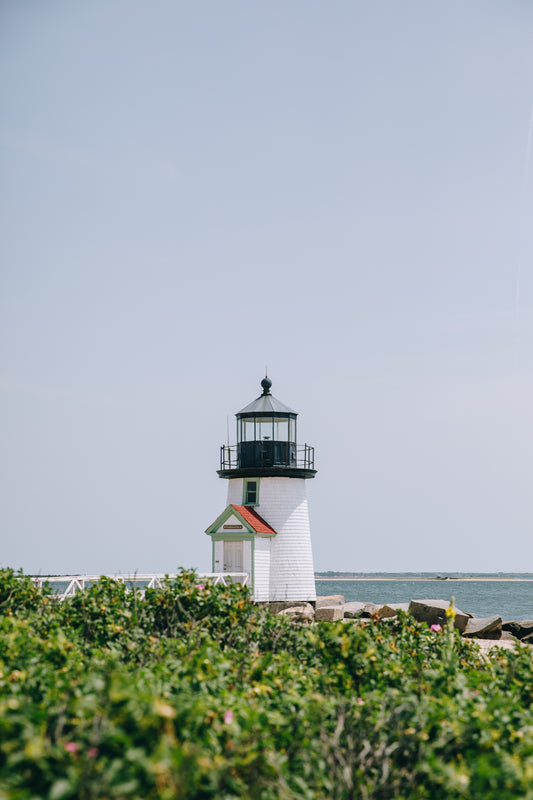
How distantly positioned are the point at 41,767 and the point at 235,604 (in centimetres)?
787

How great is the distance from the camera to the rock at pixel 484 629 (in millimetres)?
35188

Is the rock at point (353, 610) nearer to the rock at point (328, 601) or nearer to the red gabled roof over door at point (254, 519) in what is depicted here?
the rock at point (328, 601)

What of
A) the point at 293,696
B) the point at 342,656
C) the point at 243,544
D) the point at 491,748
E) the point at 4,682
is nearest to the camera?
the point at 491,748

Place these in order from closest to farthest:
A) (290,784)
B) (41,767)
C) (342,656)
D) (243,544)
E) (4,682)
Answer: (41,767) < (290,784) < (4,682) < (342,656) < (243,544)

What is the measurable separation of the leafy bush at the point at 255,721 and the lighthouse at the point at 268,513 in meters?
19.8

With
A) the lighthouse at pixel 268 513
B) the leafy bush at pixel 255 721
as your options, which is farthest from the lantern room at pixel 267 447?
the leafy bush at pixel 255 721

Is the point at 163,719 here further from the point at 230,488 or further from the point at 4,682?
the point at 230,488

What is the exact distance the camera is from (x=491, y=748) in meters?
6.36

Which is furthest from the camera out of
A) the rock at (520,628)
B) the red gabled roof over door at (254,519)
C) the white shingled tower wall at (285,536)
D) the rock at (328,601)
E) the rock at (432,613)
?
the rock at (520,628)

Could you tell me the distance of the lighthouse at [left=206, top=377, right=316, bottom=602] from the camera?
31.5 metres

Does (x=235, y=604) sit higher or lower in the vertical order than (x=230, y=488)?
lower

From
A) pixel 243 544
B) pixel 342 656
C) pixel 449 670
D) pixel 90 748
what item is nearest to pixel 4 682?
pixel 90 748

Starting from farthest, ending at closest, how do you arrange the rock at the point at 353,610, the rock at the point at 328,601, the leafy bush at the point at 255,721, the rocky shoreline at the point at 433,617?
the rock at the point at 353,610, the rock at the point at 328,601, the rocky shoreline at the point at 433,617, the leafy bush at the point at 255,721

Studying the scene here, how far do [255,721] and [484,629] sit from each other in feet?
103
